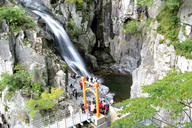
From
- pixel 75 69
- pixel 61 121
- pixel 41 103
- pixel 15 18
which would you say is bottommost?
pixel 61 121

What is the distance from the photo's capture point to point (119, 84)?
2362 centimetres

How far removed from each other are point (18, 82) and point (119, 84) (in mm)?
15427

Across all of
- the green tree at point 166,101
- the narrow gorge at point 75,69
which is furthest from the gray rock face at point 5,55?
the green tree at point 166,101

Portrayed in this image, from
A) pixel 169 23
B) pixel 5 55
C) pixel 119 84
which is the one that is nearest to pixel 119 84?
pixel 119 84

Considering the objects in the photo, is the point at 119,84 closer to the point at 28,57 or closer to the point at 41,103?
the point at 28,57

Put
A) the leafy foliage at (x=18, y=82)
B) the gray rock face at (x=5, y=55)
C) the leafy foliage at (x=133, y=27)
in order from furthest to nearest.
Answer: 1. the leafy foliage at (x=133, y=27)
2. the gray rock face at (x=5, y=55)
3. the leafy foliage at (x=18, y=82)

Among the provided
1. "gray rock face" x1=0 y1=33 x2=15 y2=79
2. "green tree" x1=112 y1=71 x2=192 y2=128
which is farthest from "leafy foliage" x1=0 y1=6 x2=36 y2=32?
"green tree" x1=112 y1=71 x2=192 y2=128

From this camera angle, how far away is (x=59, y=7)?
2683 centimetres

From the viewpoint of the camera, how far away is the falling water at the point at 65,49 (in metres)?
22.2

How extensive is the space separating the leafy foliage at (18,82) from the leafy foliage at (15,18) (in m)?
4.03

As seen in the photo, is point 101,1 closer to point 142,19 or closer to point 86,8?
point 86,8

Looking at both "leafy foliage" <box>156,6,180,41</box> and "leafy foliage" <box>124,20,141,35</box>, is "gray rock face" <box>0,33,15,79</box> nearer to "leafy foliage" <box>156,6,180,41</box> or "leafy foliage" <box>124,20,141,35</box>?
"leafy foliage" <box>156,6,180,41</box>

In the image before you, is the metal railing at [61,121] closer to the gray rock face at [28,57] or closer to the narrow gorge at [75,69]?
the narrow gorge at [75,69]

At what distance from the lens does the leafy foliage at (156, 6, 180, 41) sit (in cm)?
1368
